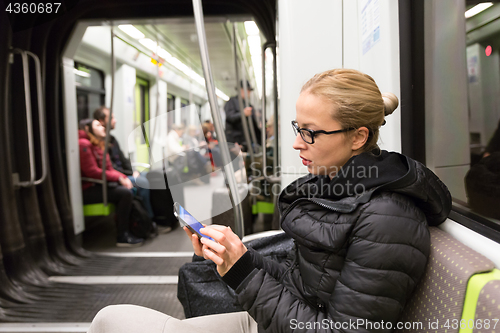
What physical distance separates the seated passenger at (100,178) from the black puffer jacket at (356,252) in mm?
3292

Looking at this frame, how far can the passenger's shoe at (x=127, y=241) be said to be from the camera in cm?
388

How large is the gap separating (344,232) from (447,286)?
235 millimetres

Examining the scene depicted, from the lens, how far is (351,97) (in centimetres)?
91

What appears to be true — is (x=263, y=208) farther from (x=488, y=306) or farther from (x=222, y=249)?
(x=488, y=306)

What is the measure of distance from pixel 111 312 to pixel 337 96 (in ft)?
2.94

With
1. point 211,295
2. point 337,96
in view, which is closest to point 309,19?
point 337,96

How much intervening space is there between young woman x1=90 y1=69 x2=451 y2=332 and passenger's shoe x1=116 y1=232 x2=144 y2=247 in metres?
2.99

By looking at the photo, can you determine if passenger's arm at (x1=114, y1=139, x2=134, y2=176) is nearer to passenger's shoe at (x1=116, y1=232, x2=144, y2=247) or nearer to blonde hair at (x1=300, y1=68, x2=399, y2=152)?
passenger's shoe at (x1=116, y1=232, x2=144, y2=247)

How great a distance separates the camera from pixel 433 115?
1432 mm

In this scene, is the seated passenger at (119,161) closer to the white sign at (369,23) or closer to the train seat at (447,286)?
the white sign at (369,23)

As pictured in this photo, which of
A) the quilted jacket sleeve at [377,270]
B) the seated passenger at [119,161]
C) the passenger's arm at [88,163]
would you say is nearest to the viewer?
the quilted jacket sleeve at [377,270]

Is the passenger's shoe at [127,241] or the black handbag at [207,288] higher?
the black handbag at [207,288]

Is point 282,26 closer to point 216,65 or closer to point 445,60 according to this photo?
point 445,60

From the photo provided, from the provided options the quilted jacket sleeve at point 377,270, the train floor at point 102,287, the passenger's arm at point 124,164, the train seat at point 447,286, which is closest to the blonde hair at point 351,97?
the quilted jacket sleeve at point 377,270
